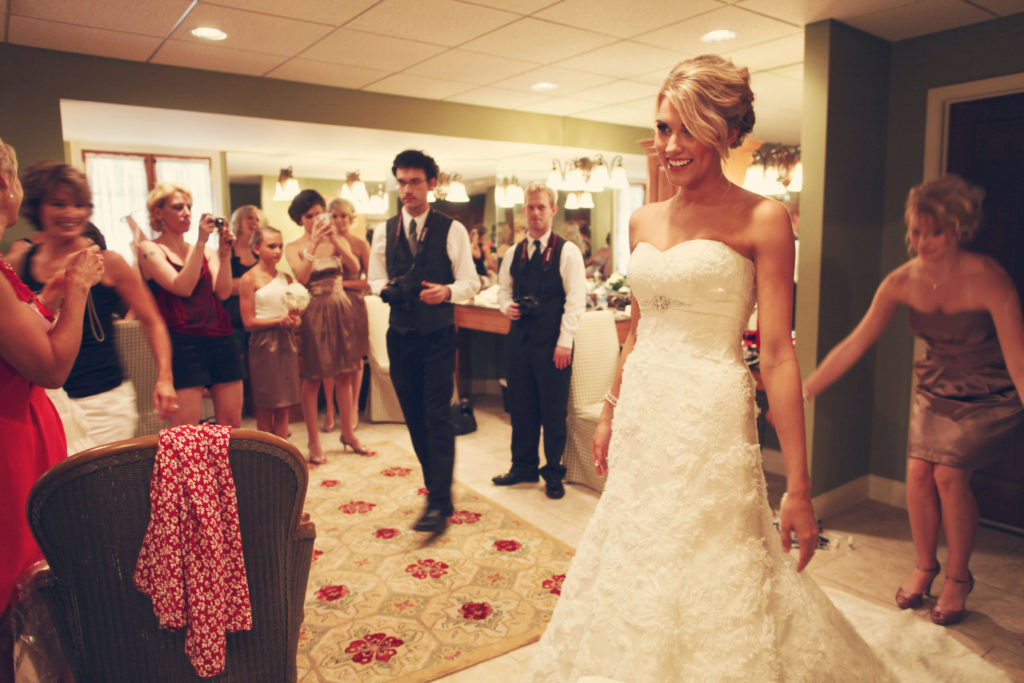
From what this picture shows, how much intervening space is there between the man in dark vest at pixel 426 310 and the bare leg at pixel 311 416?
4.24 feet

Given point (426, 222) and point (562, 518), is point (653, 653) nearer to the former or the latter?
point (562, 518)

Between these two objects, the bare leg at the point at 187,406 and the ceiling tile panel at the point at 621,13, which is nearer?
the bare leg at the point at 187,406

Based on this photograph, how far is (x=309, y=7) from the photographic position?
329 centimetres

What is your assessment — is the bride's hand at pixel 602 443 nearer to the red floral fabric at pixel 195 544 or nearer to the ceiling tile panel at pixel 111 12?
the red floral fabric at pixel 195 544

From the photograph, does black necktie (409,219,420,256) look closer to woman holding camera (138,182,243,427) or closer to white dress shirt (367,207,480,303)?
white dress shirt (367,207,480,303)

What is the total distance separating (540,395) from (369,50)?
2.39 metres

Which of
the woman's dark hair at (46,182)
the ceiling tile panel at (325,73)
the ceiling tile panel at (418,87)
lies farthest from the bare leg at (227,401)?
the ceiling tile panel at (418,87)

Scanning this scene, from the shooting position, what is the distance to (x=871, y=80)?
351 cm

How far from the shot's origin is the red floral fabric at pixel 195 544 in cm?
131

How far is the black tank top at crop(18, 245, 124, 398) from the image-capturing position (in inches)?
83.7

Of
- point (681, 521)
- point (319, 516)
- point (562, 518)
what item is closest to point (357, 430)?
point (319, 516)

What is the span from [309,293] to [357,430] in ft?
4.43

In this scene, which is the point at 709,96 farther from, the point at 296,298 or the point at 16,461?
the point at 296,298

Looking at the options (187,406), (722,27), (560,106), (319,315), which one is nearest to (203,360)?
(187,406)
